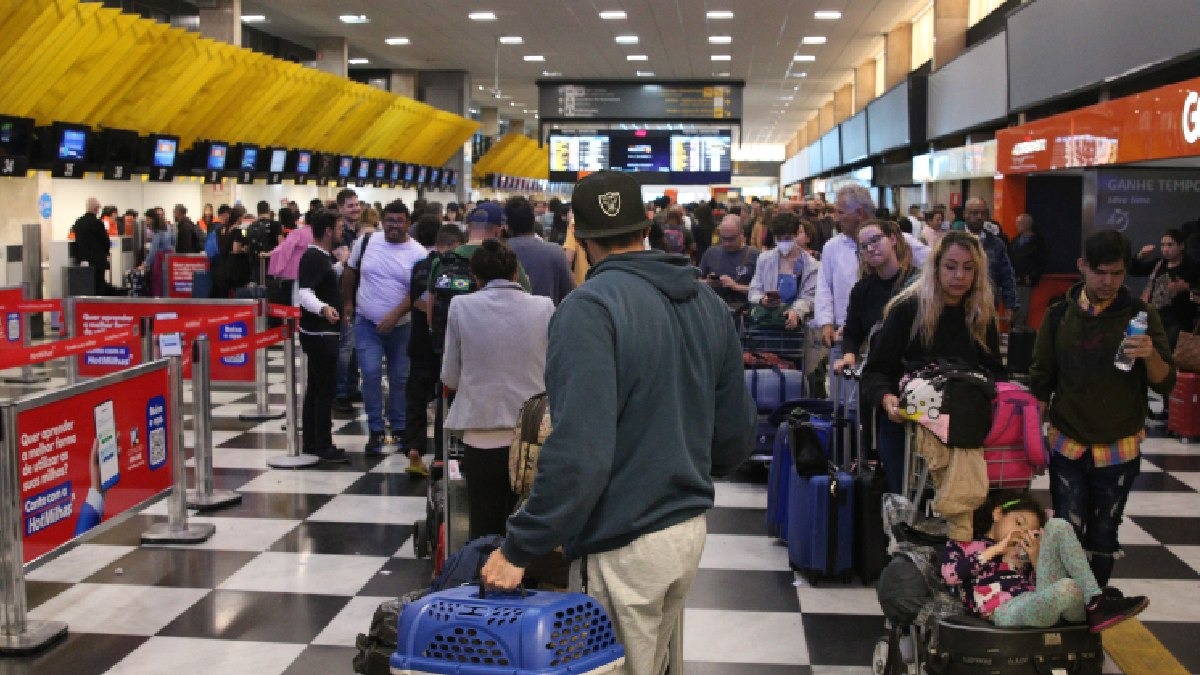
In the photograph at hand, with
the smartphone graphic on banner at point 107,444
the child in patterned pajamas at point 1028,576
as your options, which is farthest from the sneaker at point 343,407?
the child in patterned pajamas at point 1028,576

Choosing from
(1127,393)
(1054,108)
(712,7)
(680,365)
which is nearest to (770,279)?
(1127,393)

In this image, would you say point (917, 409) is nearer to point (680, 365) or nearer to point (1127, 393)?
point (1127, 393)

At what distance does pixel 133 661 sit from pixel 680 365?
2.96 meters

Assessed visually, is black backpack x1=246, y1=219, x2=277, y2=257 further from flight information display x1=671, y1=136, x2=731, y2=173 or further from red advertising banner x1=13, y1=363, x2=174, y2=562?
flight information display x1=671, y1=136, x2=731, y2=173

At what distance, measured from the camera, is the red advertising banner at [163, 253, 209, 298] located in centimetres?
1524

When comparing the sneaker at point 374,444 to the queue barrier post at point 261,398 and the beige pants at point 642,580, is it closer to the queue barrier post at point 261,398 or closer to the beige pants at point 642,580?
the queue barrier post at point 261,398

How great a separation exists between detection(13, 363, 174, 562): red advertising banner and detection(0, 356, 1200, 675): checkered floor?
0.40m

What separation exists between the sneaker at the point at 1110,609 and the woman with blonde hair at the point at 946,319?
122cm

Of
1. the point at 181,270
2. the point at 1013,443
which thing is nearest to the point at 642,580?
the point at 1013,443

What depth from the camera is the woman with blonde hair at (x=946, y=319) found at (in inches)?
193

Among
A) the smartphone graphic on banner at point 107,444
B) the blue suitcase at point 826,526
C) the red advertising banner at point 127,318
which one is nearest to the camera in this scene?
the smartphone graphic on banner at point 107,444

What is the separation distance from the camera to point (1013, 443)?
181 inches

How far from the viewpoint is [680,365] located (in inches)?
109

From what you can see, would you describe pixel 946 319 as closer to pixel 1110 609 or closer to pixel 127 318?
pixel 1110 609
